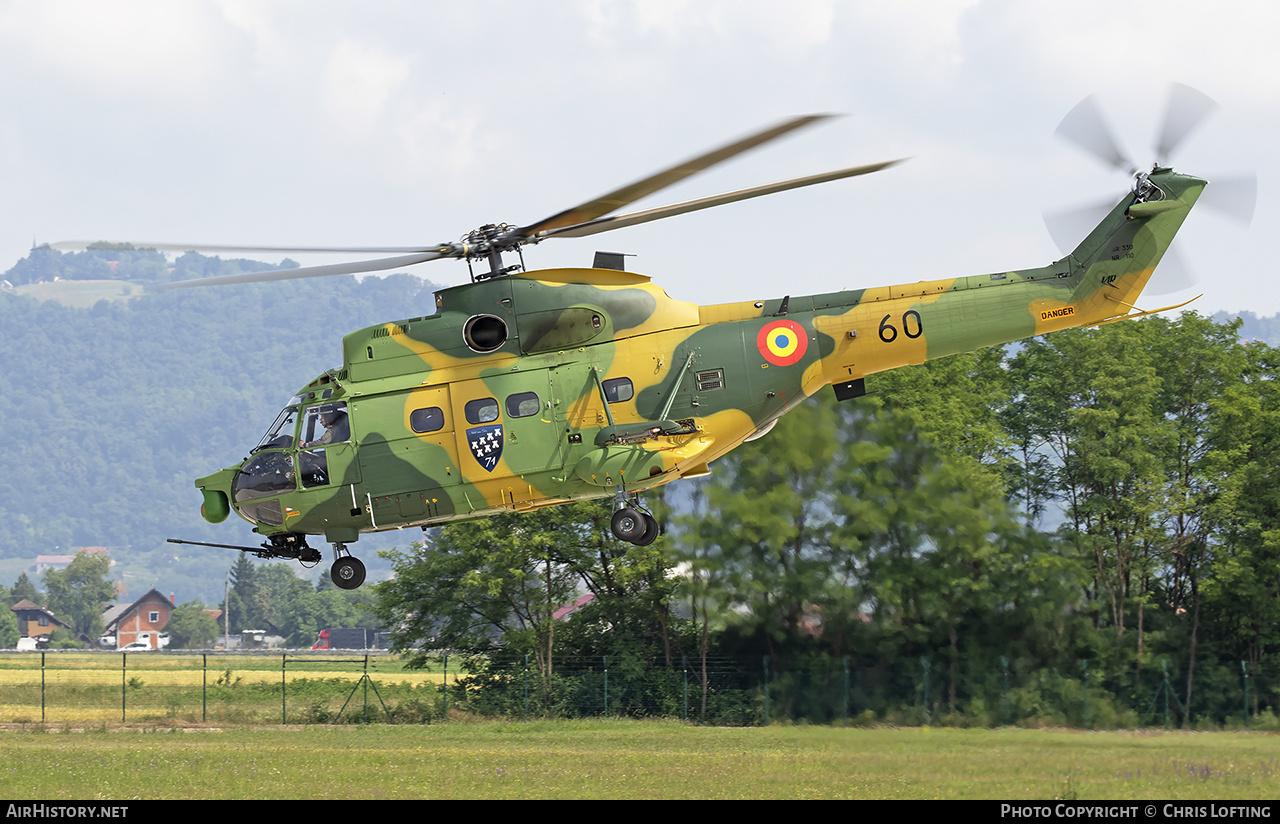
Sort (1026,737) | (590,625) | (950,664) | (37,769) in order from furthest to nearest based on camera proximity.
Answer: (590,625)
(950,664)
(37,769)
(1026,737)

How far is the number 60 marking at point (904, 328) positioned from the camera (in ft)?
71.4

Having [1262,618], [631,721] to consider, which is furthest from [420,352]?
[1262,618]

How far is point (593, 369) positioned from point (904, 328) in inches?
200

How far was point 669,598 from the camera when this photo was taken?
137ft

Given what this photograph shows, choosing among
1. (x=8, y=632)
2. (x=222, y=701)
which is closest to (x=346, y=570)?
(x=222, y=701)

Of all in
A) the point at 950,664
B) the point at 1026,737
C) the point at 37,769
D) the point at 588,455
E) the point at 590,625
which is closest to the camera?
the point at 588,455

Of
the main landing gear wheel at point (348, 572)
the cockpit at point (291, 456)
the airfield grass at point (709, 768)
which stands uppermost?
the cockpit at point (291, 456)

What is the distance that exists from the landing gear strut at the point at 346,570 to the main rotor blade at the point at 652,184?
6128 mm

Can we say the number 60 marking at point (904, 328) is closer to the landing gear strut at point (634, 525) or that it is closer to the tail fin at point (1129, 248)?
the tail fin at point (1129, 248)

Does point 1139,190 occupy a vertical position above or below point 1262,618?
above

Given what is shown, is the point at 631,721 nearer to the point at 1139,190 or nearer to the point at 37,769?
the point at 37,769

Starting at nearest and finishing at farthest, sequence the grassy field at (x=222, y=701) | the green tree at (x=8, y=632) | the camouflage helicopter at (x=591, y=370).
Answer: the camouflage helicopter at (x=591, y=370) → the grassy field at (x=222, y=701) → the green tree at (x=8, y=632)

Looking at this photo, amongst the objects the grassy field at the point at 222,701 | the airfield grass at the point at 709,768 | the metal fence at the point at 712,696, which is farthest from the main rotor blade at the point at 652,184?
the grassy field at the point at 222,701

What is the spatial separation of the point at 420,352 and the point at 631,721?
20698 mm
